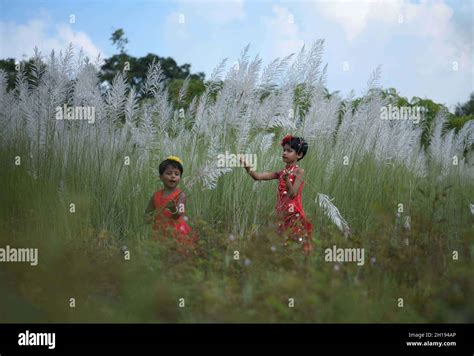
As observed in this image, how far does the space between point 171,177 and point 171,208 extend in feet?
0.92

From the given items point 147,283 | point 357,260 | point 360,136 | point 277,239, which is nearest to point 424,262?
point 357,260

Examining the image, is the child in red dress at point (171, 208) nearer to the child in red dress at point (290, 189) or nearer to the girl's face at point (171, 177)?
the girl's face at point (171, 177)

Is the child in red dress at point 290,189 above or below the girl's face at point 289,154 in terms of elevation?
below

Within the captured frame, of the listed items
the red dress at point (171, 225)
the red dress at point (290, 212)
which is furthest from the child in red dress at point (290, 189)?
the red dress at point (171, 225)

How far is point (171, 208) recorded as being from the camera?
573 centimetres

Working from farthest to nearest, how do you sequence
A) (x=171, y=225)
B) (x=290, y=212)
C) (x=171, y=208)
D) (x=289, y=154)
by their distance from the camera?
(x=289, y=154)
(x=290, y=212)
(x=171, y=208)
(x=171, y=225)

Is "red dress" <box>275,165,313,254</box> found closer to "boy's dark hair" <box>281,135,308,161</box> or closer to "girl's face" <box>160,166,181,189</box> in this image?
"boy's dark hair" <box>281,135,308,161</box>

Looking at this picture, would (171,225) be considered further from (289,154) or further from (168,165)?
(289,154)

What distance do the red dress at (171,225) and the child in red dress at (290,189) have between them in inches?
28.1

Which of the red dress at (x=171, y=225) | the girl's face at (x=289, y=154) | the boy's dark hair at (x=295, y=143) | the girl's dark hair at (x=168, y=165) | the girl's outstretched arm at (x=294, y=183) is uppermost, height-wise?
the boy's dark hair at (x=295, y=143)

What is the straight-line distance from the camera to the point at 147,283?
4.55 meters

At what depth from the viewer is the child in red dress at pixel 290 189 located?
577 centimetres

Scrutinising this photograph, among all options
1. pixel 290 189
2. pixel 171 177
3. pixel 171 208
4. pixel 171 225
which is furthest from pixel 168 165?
pixel 290 189

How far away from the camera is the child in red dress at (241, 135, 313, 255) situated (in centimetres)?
577
